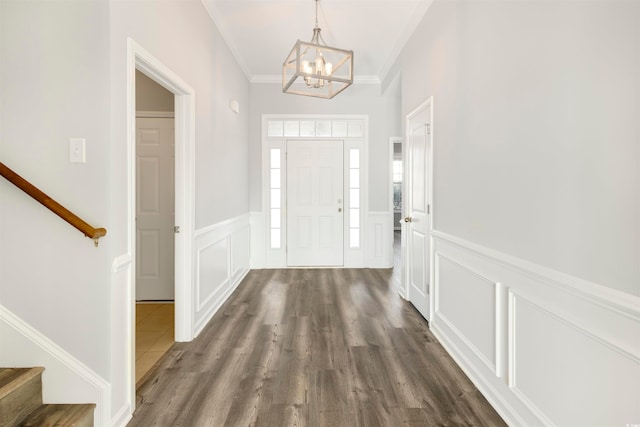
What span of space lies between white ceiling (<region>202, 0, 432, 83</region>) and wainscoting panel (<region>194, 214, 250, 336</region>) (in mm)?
2154

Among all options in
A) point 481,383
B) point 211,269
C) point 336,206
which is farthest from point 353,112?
point 481,383

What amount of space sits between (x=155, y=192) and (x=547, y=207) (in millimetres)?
3589

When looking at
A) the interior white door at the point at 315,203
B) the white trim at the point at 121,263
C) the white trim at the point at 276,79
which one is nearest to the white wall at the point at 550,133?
the white trim at the point at 121,263

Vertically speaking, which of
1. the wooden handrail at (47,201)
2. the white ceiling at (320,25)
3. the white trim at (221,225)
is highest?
the white ceiling at (320,25)

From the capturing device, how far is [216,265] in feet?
11.3

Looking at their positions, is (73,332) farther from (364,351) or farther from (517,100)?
(517,100)

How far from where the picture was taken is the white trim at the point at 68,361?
61.6 inches

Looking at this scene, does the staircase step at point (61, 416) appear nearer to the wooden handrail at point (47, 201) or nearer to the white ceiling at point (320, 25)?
the wooden handrail at point (47, 201)

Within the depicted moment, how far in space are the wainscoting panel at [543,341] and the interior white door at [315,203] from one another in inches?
117

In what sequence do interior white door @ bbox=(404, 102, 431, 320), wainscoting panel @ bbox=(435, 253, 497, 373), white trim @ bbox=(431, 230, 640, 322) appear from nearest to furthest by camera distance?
1. white trim @ bbox=(431, 230, 640, 322)
2. wainscoting panel @ bbox=(435, 253, 497, 373)
3. interior white door @ bbox=(404, 102, 431, 320)

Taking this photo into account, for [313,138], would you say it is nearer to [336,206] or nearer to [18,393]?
[336,206]

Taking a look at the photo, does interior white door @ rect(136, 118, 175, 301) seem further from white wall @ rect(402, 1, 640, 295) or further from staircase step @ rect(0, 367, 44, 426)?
white wall @ rect(402, 1, 640, 295)

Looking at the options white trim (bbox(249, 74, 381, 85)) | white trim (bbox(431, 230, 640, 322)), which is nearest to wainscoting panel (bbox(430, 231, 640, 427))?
white trim (bbox(431, 230, 640, 322))

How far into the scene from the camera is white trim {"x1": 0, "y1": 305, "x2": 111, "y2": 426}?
5.13ft
